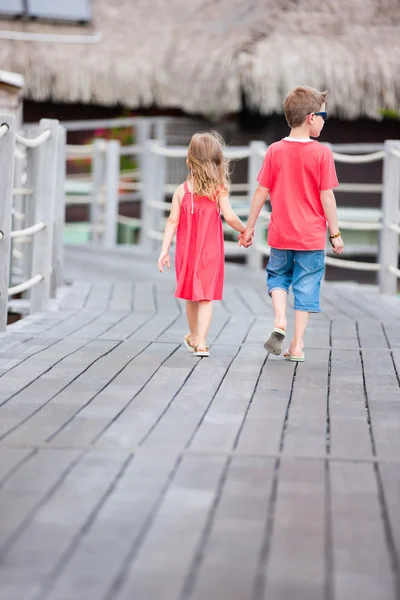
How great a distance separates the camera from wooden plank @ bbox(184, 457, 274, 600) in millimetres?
2057

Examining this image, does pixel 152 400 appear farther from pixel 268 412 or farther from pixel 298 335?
pixel 298 335

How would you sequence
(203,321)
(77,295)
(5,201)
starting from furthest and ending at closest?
(77,295), (5,201), (203,321)

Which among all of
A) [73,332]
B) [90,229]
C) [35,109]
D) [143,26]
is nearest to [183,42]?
[143,26]

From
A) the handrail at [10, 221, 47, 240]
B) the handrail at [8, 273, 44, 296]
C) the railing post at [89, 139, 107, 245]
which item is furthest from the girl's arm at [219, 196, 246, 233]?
the railing post at [89, 139, 107, 245]

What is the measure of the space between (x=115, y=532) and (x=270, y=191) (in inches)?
106

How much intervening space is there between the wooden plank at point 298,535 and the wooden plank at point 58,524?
1.32 feet

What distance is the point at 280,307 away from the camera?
4809 mm

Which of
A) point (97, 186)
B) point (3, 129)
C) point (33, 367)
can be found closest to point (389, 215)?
point (3, 129)

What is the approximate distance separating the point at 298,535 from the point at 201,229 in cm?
265

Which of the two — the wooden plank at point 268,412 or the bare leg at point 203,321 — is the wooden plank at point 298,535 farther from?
the bare leg at point 203,321

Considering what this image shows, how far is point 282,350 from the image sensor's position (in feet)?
16.1

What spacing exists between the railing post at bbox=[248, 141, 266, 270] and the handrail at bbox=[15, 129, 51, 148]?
2.58 metres

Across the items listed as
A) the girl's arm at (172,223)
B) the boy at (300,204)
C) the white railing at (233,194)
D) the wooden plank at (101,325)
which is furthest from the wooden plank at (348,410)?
the white railing at (233,194)

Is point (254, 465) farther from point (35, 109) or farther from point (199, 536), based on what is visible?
point (35, 109)
